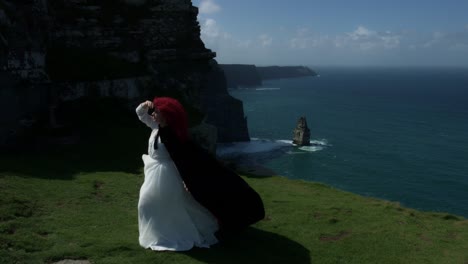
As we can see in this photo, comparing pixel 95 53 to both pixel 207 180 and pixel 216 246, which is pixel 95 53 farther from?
pixel 216 246

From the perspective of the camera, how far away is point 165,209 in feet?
30.7

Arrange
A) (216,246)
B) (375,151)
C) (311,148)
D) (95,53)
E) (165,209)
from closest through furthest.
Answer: (165,209) < (216,246) < (95,53) < (375,151) < (311,148)

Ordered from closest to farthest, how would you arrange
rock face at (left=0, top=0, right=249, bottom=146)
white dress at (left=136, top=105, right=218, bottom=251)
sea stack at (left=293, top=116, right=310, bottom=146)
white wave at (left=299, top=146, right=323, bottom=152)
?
white dress at (left=136, top=105, right=218, bottom=251) → rock face at (left=0, top=0, right=249, bottom=146) → white wave at (left=299, top=146, right=323, bottom=152) → sea stack at (left=293, top=116, right=310, bottom=146)

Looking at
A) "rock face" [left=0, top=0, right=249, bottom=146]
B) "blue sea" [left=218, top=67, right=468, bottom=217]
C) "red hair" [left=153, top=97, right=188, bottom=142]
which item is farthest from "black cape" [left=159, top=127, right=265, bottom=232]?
"blue sea" [left=218, top=67, right=468, bottom=217]

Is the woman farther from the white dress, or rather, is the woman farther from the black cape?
the white dress

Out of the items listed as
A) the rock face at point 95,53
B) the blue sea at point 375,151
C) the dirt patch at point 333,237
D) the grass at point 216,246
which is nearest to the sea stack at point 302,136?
the blue sea at point 375,151

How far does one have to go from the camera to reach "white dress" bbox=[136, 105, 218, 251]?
30.7 ft

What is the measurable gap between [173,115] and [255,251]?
346cm

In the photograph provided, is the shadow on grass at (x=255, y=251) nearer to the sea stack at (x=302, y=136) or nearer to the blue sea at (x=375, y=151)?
the blue sea at (x=375, y=151)

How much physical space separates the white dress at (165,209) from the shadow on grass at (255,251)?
1.23 ft

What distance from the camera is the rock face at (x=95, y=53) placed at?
70.3ft

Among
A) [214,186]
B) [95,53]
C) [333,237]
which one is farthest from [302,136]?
[214,186]

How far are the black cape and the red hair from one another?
122mm

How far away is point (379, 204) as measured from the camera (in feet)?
51.1
